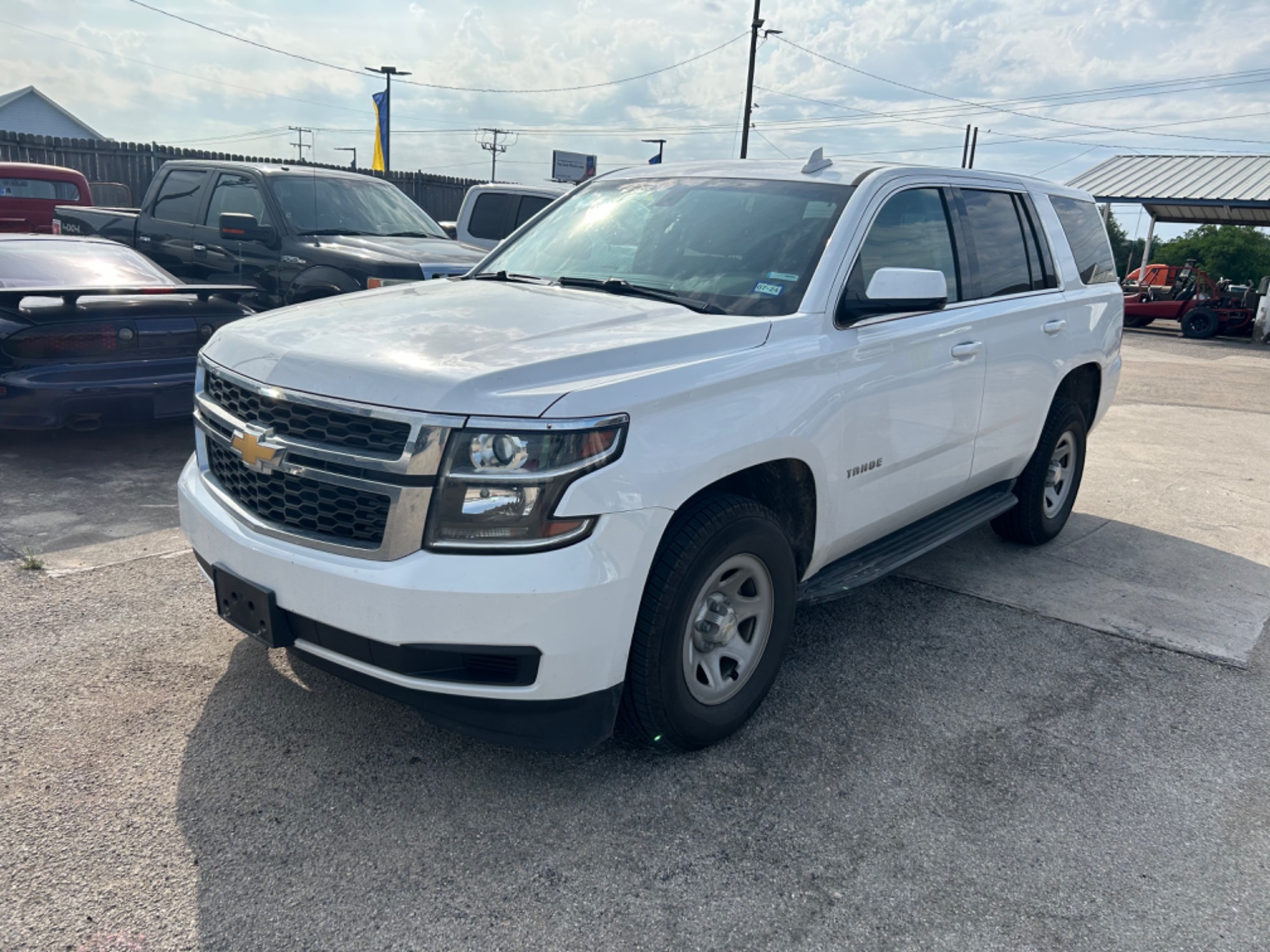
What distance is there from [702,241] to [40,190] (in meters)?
13.1

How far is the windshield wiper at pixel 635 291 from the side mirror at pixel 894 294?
486 millimetres

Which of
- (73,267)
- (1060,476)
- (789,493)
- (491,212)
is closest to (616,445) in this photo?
(789,493)

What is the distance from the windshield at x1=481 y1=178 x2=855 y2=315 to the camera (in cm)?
354

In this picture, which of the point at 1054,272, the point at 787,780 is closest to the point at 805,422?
the point at 787,780

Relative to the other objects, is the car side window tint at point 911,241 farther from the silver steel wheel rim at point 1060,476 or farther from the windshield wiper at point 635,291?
the silver steel wheel rim at point 1060,476

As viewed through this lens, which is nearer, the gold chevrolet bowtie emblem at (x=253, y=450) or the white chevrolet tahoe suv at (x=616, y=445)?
the white chevrolet tahoe suv at (x=616, y=445)

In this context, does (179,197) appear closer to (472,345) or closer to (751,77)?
(472,345)

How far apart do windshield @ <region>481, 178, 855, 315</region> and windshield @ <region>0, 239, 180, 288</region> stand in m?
3.85

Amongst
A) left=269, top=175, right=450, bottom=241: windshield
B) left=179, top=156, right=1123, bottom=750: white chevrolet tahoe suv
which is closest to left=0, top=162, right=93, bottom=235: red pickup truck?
left=269, top=175, right=450, bottom=241: windshield

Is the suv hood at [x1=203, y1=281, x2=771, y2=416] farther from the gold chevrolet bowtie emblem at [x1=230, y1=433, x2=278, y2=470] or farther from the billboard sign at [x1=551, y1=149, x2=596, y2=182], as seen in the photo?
the billboard sign at [x1=551, y1=149, x2=596, y2=182]

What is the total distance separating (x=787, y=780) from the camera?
10.2 feet

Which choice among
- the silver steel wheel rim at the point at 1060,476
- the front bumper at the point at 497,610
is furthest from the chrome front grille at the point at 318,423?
the silver steel wheel rim at the point at 1060,476

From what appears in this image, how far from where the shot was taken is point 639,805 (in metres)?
2.95

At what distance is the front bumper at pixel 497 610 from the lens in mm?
2551
